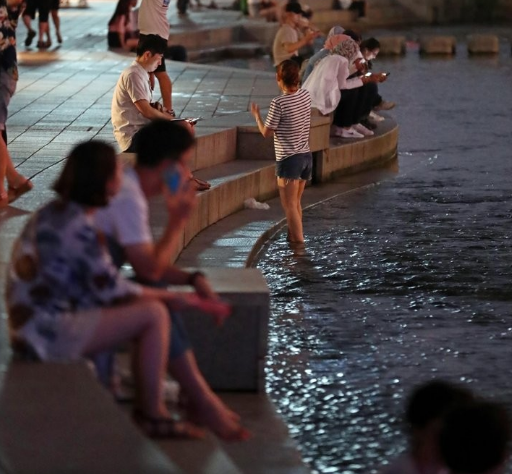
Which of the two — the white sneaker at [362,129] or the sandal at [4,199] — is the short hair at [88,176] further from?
the white sneaker at [362,129]

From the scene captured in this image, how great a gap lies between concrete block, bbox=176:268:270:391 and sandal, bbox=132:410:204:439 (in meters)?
0.97

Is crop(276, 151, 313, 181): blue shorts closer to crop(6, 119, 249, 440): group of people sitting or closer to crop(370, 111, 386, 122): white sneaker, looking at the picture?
crop(6, 119, 249, 440): group of people sitting

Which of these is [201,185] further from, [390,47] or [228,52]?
[390,47]

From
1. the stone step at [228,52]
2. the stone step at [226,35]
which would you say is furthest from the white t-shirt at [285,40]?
the stone step at [226,35]

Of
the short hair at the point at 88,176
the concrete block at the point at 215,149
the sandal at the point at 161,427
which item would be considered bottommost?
the concrete block at the point at 215,149

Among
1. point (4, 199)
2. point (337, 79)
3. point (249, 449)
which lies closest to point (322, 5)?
point (337, 79)

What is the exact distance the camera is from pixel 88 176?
A: 454 cm

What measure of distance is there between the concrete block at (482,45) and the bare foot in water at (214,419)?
85.8 ft

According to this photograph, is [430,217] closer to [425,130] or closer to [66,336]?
[425,130]

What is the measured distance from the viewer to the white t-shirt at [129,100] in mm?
9445

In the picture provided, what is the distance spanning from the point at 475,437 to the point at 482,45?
27.8 metres

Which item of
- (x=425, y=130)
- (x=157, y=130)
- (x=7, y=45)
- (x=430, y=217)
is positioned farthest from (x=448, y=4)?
(x=157, y=130)

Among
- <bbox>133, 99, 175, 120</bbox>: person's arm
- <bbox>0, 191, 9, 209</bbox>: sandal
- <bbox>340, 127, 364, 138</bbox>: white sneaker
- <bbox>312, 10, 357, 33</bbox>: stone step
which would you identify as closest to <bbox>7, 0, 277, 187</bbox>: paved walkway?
<bbox>0, 191, 9, 209</bbox>: sandal

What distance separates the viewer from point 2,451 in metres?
4.12
